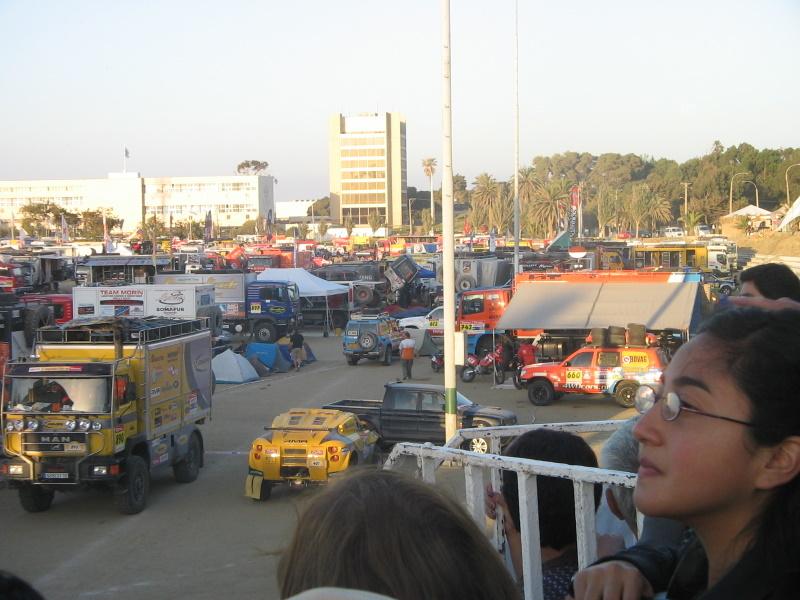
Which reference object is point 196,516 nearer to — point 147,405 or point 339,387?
point 147,405

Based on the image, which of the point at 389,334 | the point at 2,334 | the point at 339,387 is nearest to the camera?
the point at 2,334

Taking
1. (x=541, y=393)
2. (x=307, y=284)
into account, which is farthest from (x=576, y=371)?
(x=307, y=284)

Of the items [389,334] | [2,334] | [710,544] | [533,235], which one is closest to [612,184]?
[533,235]

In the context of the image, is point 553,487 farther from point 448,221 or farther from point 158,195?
point 158,195

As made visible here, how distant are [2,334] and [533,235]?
89.2 m

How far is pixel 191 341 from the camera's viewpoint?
16094mm

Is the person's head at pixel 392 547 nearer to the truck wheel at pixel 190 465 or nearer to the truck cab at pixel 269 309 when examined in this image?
the truck wheel at pixel 190 465

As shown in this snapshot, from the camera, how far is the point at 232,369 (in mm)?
28219

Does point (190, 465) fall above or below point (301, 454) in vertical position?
below

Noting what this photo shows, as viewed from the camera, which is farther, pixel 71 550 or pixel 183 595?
pixel 71 550

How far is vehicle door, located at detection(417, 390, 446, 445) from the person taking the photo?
16.8m

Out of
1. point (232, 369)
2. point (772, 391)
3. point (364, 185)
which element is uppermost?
point (364, 185)

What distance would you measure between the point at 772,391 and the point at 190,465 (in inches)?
602

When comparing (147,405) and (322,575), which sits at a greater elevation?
(322,575)
